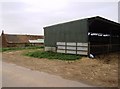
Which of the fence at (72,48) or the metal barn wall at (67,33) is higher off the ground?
the metal barn wall at (67,33)

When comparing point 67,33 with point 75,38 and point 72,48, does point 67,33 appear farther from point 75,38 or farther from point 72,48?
point 72,48

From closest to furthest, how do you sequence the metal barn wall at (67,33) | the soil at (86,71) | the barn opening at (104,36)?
the soil at (86,71)
the metal barn wall at (67,33)
the barn opening at (104,36)

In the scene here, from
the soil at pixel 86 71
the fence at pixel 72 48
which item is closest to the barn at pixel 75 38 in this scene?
the fence at pixel 72 48

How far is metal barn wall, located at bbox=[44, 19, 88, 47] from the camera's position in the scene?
18359 mm

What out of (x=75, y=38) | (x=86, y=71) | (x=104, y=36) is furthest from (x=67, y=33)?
(x=104, y=36)

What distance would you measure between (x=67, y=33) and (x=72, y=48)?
2179 mm

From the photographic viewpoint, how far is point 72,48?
19141mm

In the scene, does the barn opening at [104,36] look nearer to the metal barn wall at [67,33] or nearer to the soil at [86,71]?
the metal barn wall at [67,33]

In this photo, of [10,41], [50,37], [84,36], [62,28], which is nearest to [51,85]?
[84,36]

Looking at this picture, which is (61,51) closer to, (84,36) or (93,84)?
(84,36)

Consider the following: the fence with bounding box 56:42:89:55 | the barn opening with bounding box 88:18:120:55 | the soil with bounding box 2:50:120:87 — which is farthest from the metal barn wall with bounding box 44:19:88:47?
the soil with bounding box 2:50:120:87

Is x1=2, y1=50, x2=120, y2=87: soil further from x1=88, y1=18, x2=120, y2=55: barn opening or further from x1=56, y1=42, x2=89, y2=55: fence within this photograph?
x1=88, y1=18, x2=120, y2=55: barn opening

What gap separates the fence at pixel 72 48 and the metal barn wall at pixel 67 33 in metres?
0.42

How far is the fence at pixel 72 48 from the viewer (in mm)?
17859
